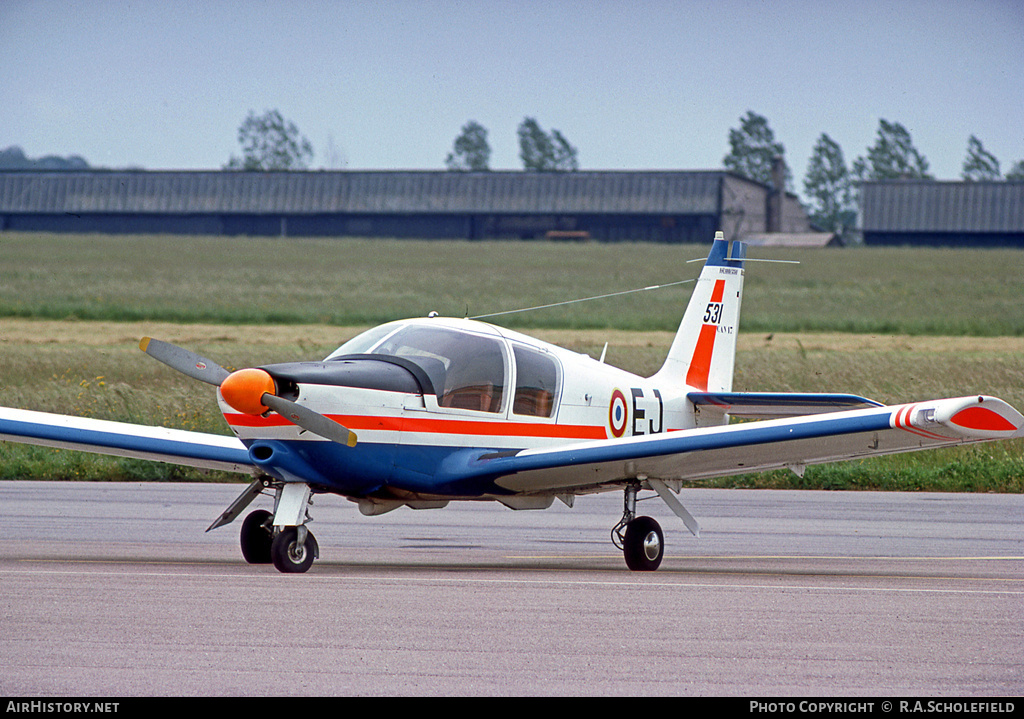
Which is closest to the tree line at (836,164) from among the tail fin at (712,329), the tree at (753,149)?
the tree at (753,149)

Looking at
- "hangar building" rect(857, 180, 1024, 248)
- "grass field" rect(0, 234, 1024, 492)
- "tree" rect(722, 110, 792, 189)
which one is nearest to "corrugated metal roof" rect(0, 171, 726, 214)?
"grass field" rect(0, 234, 1024, 492)

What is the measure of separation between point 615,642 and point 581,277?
5561cm

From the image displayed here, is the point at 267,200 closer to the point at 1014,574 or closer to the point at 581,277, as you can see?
the point at 581,277

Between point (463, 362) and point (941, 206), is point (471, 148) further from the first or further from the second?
point (463, 362)

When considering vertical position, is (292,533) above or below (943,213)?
below

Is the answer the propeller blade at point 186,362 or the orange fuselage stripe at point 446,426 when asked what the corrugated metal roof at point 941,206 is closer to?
the orange fuselage stripe at point 446,426

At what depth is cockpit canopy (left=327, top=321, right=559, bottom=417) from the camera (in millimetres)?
9938

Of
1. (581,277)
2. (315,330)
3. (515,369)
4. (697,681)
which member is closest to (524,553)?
(515,369)

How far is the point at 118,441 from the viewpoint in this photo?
10.6 m

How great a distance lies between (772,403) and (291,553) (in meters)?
4.84

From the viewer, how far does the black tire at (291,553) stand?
9.05 metres

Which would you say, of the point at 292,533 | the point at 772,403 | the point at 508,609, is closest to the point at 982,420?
the point at 508,609

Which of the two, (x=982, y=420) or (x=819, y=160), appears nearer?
(x=982, y=420)

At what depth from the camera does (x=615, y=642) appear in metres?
6.71
